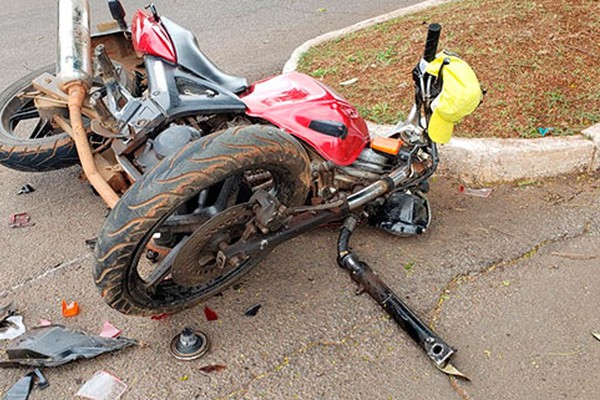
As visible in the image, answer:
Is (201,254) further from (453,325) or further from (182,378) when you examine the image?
(453,325)

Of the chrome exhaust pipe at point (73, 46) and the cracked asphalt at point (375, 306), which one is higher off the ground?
the chrome exhaust pipe at point (73, 46)

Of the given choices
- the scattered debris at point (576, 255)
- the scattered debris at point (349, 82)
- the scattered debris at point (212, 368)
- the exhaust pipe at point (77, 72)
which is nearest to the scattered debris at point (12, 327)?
the exhaust pipe at point (77, 72)

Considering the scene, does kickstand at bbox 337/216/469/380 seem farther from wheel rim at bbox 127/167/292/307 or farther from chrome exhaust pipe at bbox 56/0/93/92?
chrome exhaust pipe at bbox 56/0/93/92

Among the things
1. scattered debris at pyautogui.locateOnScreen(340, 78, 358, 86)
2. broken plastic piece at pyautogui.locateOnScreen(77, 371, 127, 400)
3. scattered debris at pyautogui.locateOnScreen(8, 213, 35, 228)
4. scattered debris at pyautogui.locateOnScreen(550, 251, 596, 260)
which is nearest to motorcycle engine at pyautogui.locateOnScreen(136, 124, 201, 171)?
broken plastic piece at pyautogui.locateOnScreen(77, 371, 127, 400)

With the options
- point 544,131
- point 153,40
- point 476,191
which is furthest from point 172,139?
point 544,131

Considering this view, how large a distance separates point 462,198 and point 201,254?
1822 mm

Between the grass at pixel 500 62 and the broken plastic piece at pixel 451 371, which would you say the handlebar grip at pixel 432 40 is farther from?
the broken plastic piece at pixel 451 371

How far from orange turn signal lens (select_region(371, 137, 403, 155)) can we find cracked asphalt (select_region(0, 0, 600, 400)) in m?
0.59

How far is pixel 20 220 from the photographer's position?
3498 mm

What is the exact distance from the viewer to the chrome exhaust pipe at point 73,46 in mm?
2594

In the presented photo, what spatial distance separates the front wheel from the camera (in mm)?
2045

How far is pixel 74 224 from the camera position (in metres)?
3.43

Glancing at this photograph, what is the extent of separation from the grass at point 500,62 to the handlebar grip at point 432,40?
1.20 metres

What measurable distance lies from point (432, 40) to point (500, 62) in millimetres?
2047
